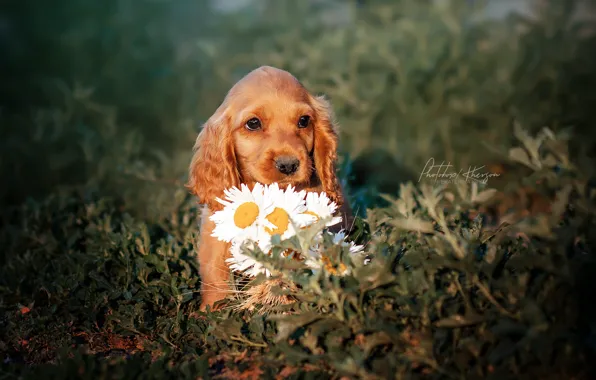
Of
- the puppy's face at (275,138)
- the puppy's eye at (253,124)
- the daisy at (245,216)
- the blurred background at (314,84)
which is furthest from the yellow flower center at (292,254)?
the blurred background at (314,84)

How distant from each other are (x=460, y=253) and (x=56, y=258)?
119 inches

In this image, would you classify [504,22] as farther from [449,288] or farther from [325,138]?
[449,288]

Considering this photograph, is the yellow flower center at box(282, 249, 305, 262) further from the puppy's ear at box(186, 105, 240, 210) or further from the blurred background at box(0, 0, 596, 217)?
the blurred background at box(0, 0, 596, 217)

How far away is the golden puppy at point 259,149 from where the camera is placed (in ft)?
12.0

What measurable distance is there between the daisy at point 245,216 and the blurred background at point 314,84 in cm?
201

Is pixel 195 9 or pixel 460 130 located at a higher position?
pixel 195 9

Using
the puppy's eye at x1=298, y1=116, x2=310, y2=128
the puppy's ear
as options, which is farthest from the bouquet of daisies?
the puppy's eye at x1=298, y1=116, x2=310, y2=128

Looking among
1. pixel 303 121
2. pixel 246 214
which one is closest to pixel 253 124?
pixel 303 121

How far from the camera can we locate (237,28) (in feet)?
30.2

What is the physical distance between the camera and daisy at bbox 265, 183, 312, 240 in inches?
120

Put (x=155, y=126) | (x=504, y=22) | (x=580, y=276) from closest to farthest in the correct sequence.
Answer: (x=580, y=276) < (x=504, y=22) < (x=155, y=126)

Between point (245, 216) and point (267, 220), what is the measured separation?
0.11 metres

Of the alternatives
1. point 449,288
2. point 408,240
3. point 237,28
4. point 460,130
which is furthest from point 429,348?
point 237,28

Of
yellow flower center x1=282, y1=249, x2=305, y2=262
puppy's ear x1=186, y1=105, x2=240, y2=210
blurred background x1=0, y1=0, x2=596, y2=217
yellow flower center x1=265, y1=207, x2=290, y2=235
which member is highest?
blurred background x1=0, y1=0, x2=596, y2=217
